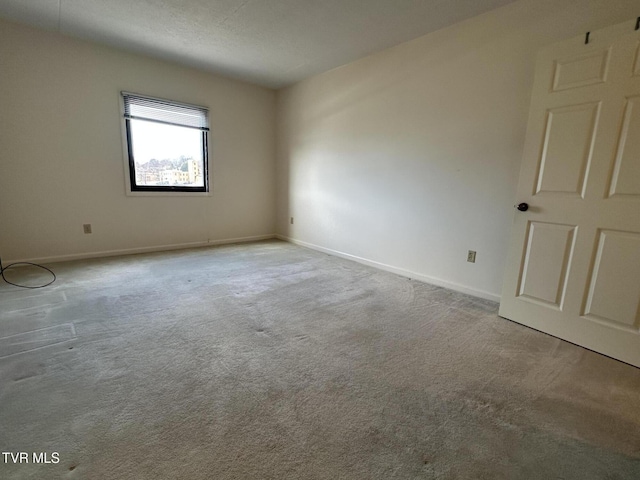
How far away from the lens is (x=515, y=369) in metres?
1.72

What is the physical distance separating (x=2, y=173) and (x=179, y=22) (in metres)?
2.47

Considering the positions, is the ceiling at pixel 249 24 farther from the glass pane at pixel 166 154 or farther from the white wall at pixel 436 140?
the glass pane at pixel 166 154

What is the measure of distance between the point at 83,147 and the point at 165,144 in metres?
0.92

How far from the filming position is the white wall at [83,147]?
10.3ft

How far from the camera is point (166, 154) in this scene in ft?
13.6

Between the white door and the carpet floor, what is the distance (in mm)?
235

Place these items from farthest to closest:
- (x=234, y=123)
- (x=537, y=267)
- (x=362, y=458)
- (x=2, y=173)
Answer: (x=234, y=123)
(x=2, y=173)
(x=537, y=267)
(x=362, y=458)

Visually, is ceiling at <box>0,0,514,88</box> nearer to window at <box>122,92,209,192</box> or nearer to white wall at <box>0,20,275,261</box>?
white wall at <box>0,20,275,261</box>

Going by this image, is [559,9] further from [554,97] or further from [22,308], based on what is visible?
[22,308]

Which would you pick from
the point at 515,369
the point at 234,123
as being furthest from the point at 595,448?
the point at 234,123

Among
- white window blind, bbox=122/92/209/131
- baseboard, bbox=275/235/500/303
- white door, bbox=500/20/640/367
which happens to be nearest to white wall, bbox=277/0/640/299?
baseboard, bbox=275/235/500/303

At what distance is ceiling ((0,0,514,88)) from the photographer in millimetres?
2547

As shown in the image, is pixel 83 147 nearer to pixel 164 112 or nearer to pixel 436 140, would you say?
pixel 164 112

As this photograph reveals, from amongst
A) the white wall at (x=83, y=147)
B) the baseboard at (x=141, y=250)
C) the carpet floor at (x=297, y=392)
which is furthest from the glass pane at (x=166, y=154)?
the carpet floor at (x=297, y=392)
